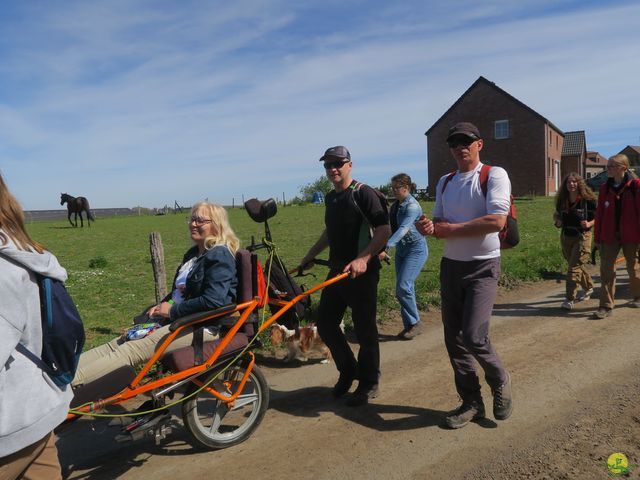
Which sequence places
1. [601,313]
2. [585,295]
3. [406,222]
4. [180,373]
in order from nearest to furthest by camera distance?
[180,373] < [406,222] < [601,313] < [585,295]

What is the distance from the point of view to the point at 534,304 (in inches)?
320

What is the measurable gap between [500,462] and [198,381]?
7.00ft

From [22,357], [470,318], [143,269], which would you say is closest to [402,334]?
[470,318]

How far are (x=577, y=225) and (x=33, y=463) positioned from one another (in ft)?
25.2

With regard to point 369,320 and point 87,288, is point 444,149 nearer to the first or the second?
point 87,288

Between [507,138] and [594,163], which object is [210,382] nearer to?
[507,138]

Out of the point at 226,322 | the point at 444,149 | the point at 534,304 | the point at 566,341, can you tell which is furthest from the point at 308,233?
the point at 444,149

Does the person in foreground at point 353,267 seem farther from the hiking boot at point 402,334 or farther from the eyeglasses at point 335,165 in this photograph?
the hiking boot at point 402,334

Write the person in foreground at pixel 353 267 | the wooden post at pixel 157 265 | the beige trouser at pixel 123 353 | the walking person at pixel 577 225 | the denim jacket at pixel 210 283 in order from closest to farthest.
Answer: the beige trouser at pixel 123 353
the denim jacket at pixel 210 283
the person in foreground at pixel 353 267
the wooden post at pixel 157 265
the walking person at pixel 577 225

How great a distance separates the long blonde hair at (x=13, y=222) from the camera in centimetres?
214

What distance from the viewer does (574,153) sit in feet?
173

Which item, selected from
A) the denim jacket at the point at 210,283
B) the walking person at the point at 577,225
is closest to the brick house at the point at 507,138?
the walking person at the point at 577,225

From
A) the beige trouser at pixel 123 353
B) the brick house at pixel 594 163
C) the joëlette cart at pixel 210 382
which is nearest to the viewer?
the joëlette cart at pixel 210 382

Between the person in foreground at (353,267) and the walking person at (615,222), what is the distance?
3.94 m
